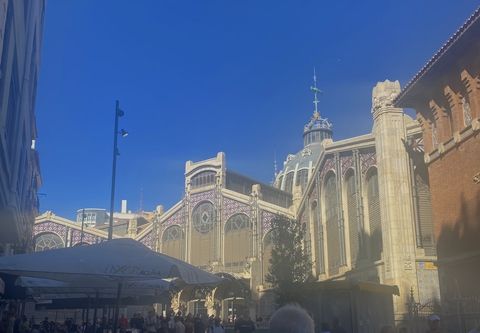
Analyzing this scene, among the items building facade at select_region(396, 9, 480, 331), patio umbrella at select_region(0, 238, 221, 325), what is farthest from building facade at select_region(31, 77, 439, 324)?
patio umbrella at select_region(0, 238, 221, 325)

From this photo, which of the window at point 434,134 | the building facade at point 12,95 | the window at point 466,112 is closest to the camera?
the building facade at point 12,95

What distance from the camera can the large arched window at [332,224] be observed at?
31.2 metres

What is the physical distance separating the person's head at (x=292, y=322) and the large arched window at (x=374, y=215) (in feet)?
76.1

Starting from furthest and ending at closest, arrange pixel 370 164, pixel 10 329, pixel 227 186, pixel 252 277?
pixel 227 186
pixel 252 277
pixel 370 164
pixel 10 329

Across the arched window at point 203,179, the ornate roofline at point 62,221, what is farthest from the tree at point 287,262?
the ornate roofline at point 62,221

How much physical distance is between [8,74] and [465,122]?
1276cm

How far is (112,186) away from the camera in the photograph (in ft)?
59.2

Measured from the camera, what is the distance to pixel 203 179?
49438 millimetres

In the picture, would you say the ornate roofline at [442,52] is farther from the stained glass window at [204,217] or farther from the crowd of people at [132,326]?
the stained glass window at [204,217]

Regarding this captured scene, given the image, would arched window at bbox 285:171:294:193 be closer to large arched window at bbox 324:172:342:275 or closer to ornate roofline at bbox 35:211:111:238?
ornate roofline at bbox 35:211:111:238

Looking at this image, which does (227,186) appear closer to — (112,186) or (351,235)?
(351,235)

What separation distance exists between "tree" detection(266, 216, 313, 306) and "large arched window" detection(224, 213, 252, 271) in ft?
51.3

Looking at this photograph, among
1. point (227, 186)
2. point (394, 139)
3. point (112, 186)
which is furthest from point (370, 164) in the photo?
point (227, 186)

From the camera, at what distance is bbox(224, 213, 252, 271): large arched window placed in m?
44.8
